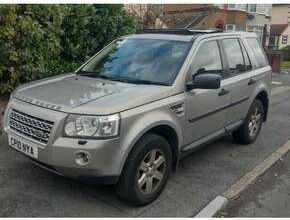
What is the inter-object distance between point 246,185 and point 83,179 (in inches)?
77.7

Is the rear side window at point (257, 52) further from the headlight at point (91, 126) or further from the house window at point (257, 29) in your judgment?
the house window at point (257, 29)

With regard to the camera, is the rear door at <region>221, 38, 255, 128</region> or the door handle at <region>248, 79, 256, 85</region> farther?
the door handle at <region>248, 79, 256, 85</region>

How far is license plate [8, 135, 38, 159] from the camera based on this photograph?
3.29 m

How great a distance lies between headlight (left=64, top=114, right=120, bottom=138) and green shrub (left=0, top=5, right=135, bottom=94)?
3777 mm

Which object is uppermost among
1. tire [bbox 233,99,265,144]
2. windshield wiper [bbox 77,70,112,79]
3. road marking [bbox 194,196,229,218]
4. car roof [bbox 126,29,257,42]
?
car roof [bbox 126,29,257,42]

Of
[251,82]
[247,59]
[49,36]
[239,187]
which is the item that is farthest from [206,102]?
[49,36]

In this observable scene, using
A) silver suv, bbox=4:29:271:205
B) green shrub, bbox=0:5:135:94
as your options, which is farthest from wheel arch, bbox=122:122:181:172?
green shrub, bbox=0:5:135:94

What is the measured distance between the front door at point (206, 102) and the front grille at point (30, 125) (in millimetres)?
1547

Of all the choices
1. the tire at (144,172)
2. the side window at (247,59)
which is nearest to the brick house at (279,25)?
the side window at (247,59)

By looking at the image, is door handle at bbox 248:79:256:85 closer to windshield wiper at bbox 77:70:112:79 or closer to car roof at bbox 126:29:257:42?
car roof at bbox 126:29:257:42

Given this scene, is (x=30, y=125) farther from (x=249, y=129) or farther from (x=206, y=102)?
(x=249, y=129)

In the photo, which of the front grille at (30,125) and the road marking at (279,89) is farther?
the road marking at (279,89)

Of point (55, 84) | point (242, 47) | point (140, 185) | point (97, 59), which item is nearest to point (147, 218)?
point (140, 185)

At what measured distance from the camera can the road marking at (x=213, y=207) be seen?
346 cm
